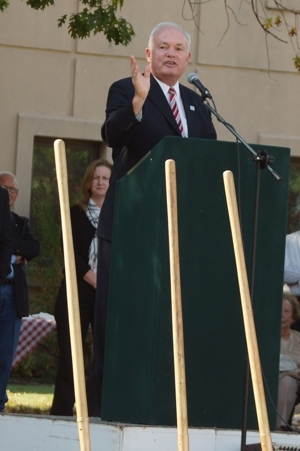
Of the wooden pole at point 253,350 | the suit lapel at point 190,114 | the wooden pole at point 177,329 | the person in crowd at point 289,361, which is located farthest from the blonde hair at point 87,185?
the wooden pole at point 253,350

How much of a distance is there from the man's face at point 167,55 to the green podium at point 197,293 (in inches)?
21.6

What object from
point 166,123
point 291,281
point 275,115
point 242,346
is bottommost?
point 242,346

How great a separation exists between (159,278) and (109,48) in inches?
303

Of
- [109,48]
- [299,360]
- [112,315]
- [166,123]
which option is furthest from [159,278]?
[109,48]

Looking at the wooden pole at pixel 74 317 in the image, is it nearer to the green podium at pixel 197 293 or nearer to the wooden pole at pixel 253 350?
the wooden pole at pixel 253 350

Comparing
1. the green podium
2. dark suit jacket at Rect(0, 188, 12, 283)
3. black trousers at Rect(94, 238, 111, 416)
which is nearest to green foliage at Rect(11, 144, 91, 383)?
dark suit jacket at Rect(0, 188, 12, 283)

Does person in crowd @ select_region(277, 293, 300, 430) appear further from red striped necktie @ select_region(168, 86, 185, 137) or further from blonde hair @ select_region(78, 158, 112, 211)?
red striped necktie @ select_region(168, 86, 185, 137)

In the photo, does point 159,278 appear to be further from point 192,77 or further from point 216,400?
point 192,77

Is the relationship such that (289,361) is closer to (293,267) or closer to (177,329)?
(293,267)

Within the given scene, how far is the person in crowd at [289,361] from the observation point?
22.5 feet

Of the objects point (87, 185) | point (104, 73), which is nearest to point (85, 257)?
point (87, 185)

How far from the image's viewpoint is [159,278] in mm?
4688

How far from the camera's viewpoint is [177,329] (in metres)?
3.52

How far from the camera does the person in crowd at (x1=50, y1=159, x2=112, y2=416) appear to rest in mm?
7496
